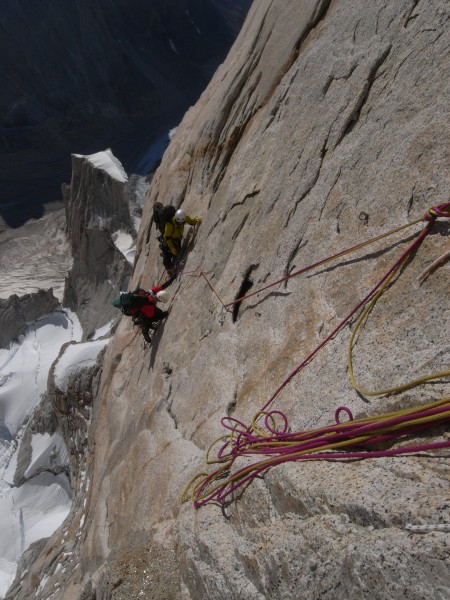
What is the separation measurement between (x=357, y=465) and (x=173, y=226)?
17.0 ft

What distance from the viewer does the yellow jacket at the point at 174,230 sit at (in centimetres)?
705

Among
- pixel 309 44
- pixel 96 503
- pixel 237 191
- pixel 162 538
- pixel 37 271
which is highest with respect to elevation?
pixel 309 44

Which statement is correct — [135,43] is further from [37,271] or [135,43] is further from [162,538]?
[162,538]

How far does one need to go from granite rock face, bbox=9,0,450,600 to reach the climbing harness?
0.07 meters

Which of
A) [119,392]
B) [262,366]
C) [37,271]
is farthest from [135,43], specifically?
[262,366]

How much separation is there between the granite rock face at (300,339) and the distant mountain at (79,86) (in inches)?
938

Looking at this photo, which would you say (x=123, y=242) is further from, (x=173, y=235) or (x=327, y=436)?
(x=327, y=436)

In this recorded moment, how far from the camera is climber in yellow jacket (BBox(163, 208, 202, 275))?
700 centimetres

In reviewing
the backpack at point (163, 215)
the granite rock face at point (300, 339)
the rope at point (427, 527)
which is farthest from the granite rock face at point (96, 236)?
the rope at point (427, 527)

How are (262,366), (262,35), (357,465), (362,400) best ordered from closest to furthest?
1. (357,465)
2. (362,400)
3. (262,366)
4. (262,35)

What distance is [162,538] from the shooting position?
151 inches

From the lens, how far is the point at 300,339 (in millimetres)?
3900

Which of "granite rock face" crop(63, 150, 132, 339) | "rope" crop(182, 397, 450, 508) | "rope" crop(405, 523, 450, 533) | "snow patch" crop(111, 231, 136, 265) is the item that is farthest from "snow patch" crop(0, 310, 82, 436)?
"rope" crop(405, 523, 450, 533)

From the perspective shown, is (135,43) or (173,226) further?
(135,43)
